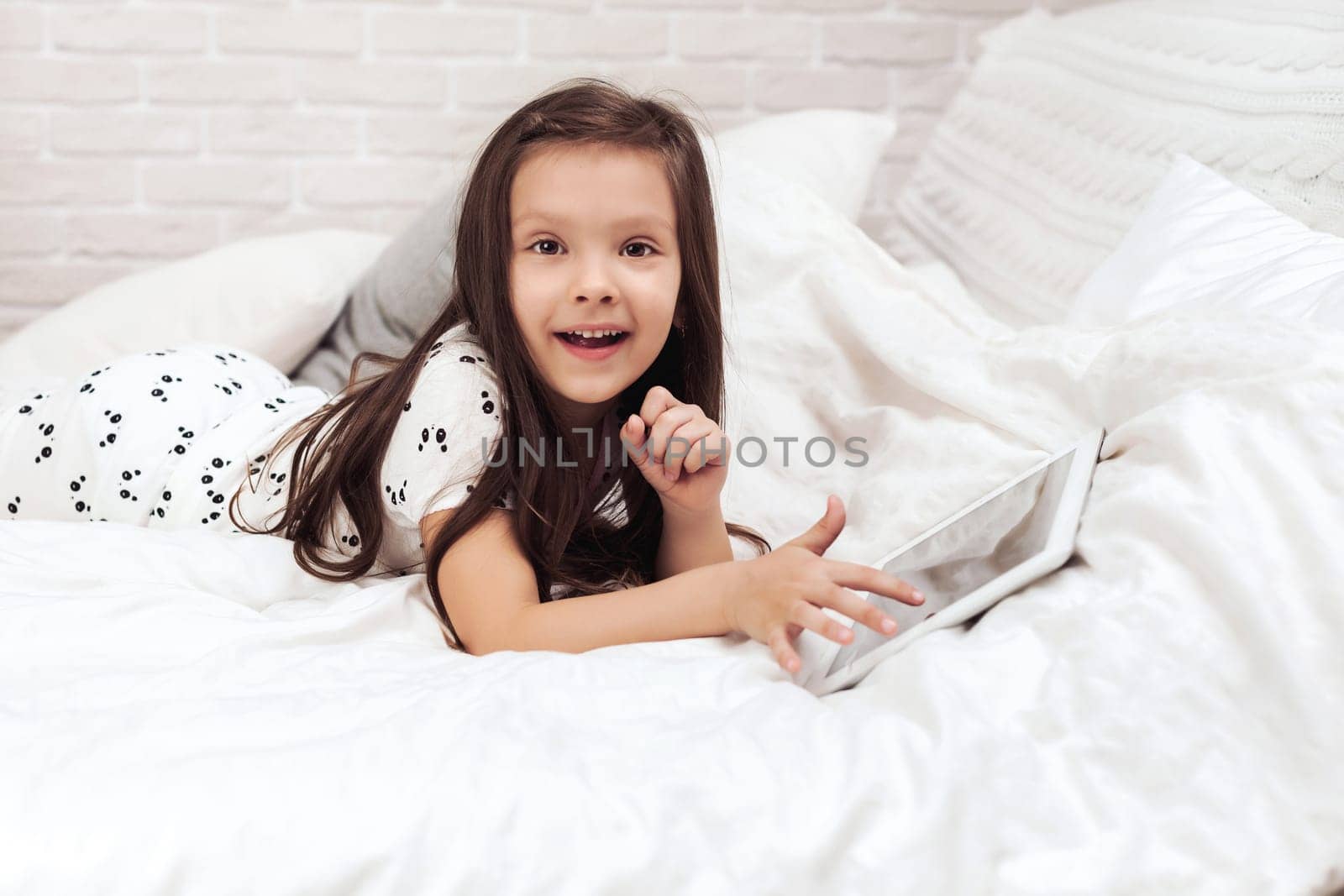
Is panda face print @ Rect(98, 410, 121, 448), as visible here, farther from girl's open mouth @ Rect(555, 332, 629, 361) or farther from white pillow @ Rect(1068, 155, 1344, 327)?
white pillow @ Rect(1068, 155, 1344, 327)

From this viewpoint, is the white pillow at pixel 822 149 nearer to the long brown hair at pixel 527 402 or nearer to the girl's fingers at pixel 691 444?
the long brown hair at pixel 527 402

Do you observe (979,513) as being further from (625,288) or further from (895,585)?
(625,288)

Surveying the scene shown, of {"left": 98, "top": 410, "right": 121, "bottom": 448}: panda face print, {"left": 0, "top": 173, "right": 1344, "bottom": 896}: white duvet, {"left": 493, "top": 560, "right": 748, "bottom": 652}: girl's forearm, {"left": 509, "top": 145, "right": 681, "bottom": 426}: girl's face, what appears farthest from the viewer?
{"left": 98, "top": 410, "right": 121, "bottom": 448}: panda face print

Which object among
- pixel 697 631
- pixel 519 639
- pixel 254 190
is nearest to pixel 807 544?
pixel 697 631

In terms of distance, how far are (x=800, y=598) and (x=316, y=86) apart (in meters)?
1.60

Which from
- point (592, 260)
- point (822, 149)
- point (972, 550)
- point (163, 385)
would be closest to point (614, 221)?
point (592, 260)

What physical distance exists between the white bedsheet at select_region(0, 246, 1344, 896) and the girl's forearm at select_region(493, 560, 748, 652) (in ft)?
0.08

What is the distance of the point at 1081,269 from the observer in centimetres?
133

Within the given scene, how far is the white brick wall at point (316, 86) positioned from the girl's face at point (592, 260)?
44.7 inches

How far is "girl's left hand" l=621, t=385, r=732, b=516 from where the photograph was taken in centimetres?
84

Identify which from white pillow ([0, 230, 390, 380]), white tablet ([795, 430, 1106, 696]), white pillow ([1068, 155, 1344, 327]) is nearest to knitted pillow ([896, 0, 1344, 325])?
white pillow ([1068, 155, 1344, 327])

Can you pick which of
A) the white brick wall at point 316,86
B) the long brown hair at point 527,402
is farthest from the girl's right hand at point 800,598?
the white brick wall at point 316,86

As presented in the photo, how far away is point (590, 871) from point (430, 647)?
1.14ft

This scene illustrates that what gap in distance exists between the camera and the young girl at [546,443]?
33.4 inches
